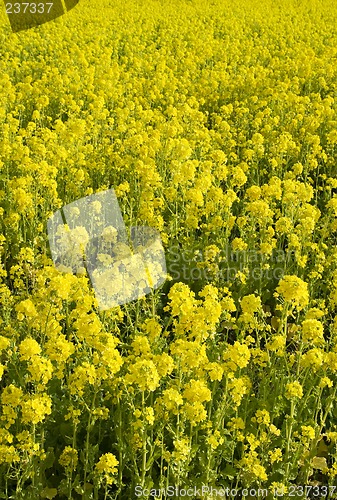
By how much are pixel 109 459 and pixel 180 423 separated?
336mm

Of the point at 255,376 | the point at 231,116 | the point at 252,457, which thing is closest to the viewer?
the point at 252,457

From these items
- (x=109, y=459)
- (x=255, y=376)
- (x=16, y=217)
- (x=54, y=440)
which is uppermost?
(x=16, y=217)

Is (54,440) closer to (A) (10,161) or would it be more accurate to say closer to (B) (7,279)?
(B) (7,279)

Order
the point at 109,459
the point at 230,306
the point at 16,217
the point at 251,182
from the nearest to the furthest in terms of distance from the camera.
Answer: the point at 109,459 < the point at 230,306 < the point at 16,217 < the point at 251,182

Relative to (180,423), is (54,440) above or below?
below

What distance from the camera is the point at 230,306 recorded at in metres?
3.28

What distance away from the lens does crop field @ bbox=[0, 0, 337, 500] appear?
2629 mm

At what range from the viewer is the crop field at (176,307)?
104 inches

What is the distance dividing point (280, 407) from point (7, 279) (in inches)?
97.8

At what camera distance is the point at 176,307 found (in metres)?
2.82

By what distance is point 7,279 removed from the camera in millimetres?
4586

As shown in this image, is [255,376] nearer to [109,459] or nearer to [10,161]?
[109,459]

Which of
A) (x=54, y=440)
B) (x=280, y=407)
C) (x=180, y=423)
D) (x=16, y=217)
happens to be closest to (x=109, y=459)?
(x=180, y=423)

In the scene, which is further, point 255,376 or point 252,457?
point 255,376
